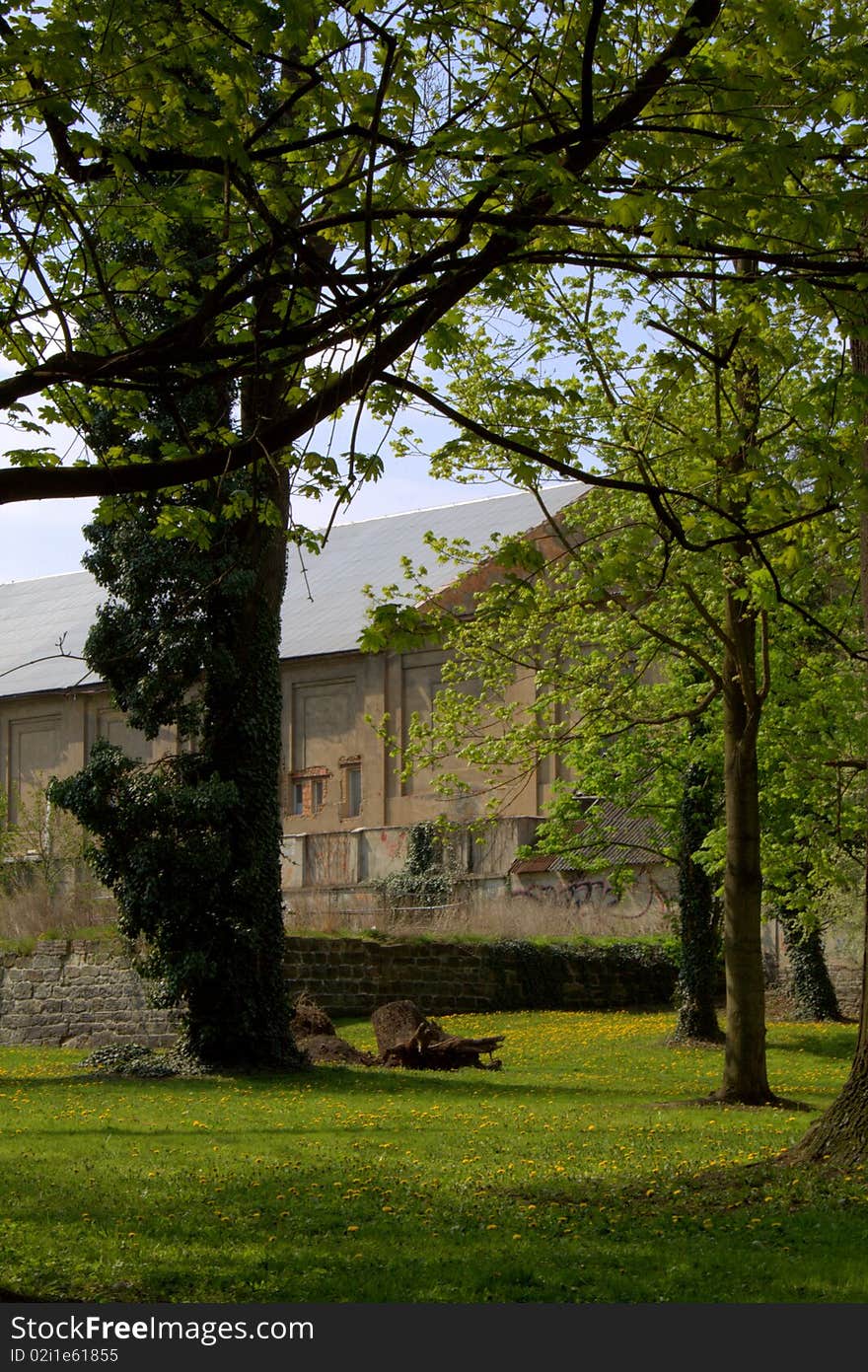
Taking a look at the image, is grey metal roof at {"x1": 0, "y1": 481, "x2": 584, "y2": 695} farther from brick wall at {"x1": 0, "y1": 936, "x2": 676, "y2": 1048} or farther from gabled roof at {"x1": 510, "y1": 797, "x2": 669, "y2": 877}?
brick wall at {"x1": 0, "y1": 936, "x2": 676, "y2": 1048}

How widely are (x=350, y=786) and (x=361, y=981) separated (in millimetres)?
19924

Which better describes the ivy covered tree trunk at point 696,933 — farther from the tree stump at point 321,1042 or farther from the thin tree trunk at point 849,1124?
the thin tree trunk at point 849,1124

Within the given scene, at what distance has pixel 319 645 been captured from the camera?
159 feet

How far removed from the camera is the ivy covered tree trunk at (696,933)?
80.4ft

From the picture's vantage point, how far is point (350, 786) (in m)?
48.0

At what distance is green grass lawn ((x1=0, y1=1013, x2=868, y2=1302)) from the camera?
6.70 meters

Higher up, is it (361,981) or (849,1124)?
(849,1124)

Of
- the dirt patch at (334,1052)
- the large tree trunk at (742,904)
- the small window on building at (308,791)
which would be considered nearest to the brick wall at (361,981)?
the dirt patch at (334,1052)

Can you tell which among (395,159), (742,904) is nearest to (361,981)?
(742,904)

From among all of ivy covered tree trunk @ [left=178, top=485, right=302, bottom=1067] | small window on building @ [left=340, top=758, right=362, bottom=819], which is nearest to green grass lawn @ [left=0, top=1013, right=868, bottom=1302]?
ivy covered tree trunk @ [left=178, top=485, right=302, bottom=1067]

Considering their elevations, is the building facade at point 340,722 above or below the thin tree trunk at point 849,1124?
above

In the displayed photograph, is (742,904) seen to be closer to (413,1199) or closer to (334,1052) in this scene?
(334,1052)

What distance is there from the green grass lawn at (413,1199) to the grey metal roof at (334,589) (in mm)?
30357

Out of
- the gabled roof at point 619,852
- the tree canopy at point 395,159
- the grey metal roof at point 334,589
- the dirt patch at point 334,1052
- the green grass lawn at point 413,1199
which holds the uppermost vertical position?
the grey metal roof at point 334,589
